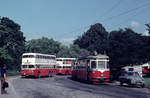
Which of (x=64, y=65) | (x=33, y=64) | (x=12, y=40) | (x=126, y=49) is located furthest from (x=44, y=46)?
(x=126, y=49)

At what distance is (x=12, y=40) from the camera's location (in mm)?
66062

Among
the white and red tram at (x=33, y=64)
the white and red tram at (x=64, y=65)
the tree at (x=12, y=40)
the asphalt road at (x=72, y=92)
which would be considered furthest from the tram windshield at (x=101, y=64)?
the tree at (x=12, y=40)

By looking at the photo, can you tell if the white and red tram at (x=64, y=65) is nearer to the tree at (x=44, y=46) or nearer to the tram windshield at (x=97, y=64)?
the tram windshield at (x=97, y=64)

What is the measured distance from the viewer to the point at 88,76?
32.1 metres

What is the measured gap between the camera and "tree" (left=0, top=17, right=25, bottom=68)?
198ft

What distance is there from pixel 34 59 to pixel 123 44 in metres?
14.5

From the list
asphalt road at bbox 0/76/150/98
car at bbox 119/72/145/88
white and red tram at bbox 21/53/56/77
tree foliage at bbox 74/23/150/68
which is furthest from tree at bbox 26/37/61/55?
asphalt road at bbox 0/76/150/98

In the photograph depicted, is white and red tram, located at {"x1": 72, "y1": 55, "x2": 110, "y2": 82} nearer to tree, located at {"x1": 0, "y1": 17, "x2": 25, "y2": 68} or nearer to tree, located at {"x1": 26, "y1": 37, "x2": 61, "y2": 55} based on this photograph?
tree, located at {"x1": 0, "y1": 17, "x2": 25, "y2": 68}

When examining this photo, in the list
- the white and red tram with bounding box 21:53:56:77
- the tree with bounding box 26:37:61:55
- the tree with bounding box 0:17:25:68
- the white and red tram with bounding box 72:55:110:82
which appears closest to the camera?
the white and red tram with bounding box 72:55:110:82

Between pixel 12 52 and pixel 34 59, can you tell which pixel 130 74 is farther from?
pixel 12 52

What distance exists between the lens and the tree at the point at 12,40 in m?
60.3

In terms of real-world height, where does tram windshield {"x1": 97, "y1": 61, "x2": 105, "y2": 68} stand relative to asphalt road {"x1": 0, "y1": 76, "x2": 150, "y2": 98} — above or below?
above

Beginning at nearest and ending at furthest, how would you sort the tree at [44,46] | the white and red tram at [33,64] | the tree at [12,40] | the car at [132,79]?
1. the car at [132,79]
2. the white and red tram at [33,64]
3. the tree at [12,40]
4. the tree at [44,46]

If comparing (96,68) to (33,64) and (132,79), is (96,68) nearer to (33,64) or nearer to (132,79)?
(132,79)
